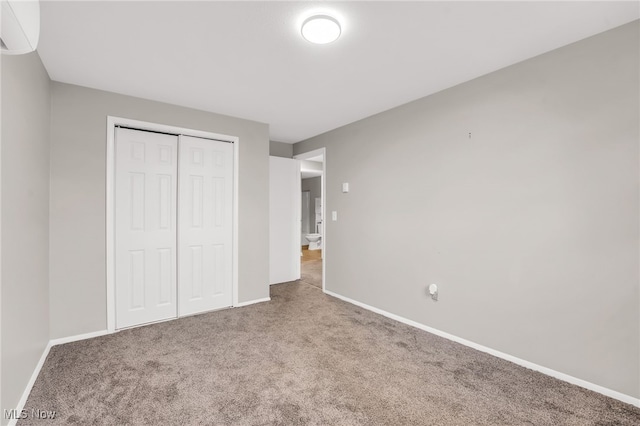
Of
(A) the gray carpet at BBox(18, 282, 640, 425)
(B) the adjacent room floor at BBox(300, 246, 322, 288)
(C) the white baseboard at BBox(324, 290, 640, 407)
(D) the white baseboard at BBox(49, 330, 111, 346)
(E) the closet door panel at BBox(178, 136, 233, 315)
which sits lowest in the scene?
(A) the gray carpet at BBox(18, 282, 640, 425)

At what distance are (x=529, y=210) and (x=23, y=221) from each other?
357 cm

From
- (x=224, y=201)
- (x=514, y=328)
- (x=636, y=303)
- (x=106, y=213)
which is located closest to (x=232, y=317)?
(x=224, y=201)

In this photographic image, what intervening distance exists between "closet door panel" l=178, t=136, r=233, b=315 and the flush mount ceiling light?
2.06 m

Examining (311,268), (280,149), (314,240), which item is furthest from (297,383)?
(314,240)

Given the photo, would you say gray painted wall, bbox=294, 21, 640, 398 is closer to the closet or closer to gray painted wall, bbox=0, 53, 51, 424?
the closet

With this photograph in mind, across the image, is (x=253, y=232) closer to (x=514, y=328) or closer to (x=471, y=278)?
(x=471, y=278)

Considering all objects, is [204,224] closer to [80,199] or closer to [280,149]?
[80,199]

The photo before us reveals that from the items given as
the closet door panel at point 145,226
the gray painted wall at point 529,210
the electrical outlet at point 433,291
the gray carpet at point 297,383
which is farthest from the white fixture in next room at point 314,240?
the electrical outlet at point 433,291

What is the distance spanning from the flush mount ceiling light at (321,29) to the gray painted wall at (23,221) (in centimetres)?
170

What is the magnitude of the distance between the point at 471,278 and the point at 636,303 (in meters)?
1.01

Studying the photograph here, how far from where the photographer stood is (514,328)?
2.34 meters

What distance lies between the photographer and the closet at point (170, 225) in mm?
2994

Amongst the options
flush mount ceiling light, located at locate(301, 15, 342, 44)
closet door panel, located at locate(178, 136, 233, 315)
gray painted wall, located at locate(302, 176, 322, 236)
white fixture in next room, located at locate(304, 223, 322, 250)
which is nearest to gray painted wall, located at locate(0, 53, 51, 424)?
closet door panel, located at locate(178, 136, 233, 315)

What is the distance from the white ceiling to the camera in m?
1.73
